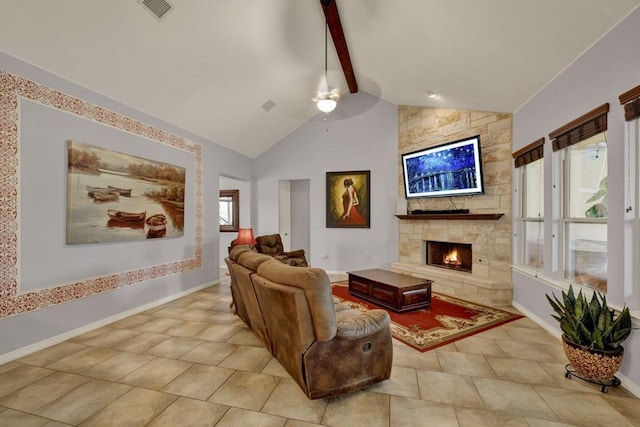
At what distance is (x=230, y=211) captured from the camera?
735 centimetres

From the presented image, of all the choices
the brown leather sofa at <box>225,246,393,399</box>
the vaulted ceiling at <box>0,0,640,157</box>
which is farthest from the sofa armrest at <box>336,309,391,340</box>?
the vaulted ceiling at <box>0,0,640,157</box>

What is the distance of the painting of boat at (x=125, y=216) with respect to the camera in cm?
360

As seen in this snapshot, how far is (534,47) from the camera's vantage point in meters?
2.91

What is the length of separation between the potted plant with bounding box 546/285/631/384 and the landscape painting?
4822 mm

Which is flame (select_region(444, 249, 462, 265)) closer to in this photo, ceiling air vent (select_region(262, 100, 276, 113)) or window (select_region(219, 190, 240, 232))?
ceiling air vent (select_region(262, 100, 276, 113))

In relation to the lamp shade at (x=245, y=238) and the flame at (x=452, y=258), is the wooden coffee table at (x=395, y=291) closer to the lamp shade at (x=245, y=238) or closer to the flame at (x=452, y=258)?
the flame at (x=452, y=258)

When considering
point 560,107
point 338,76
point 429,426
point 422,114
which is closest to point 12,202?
point 429,426

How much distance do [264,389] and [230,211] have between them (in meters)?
5.64

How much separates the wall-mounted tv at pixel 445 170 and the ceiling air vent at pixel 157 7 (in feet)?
14.0

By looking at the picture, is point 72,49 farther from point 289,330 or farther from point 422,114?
point 422,114

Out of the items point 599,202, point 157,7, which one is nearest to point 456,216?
point 599,202

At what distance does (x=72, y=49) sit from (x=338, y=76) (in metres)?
3.89

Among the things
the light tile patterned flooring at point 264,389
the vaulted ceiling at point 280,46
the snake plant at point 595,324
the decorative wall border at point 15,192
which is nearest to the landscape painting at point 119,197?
the decorative wall border at point 15,192

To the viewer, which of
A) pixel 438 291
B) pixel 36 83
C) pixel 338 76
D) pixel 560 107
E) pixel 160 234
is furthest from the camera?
pixel 338 76
